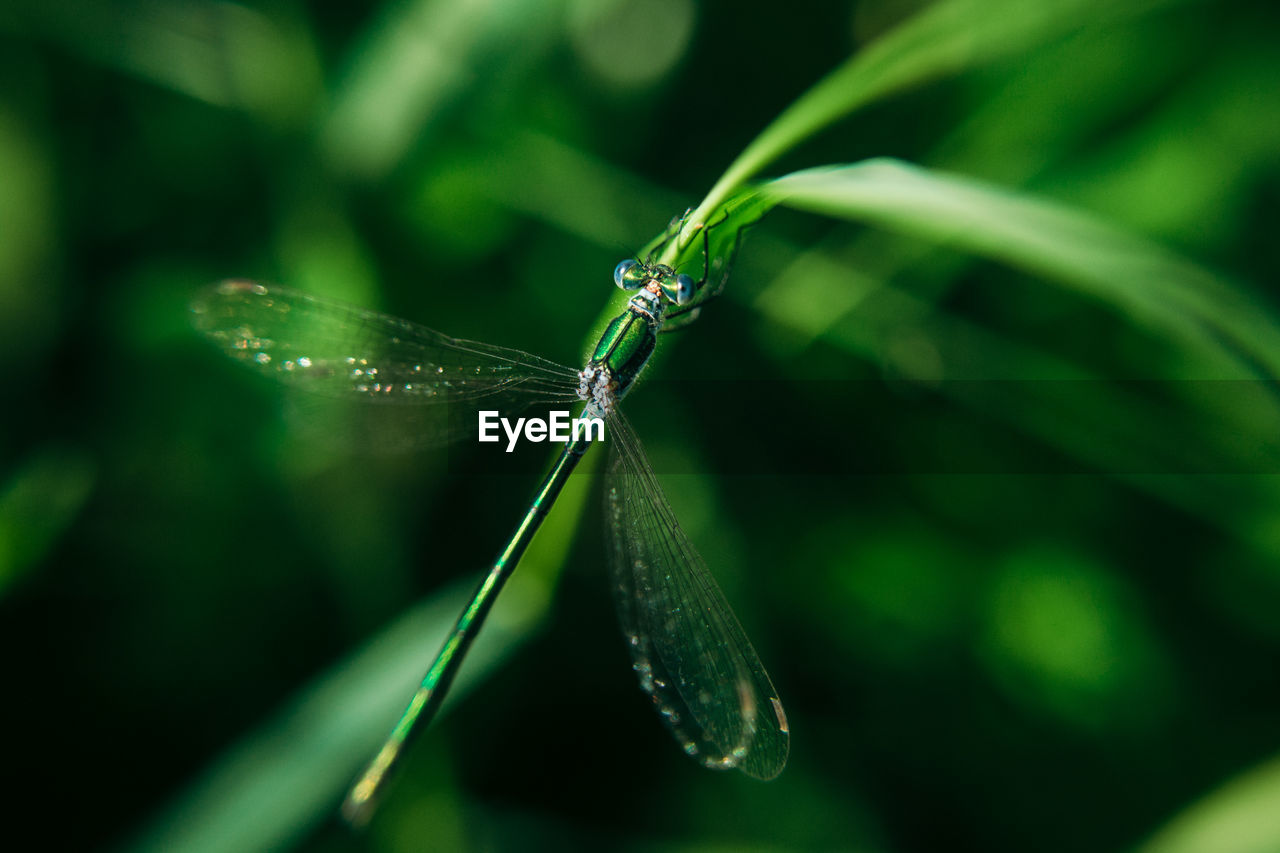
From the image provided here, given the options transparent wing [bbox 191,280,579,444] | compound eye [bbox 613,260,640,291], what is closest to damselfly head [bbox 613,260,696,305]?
compound eye [bbox 613,260,640,291]

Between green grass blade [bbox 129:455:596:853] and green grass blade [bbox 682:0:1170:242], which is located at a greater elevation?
green grass blade [bbox 682:0:1170:242]

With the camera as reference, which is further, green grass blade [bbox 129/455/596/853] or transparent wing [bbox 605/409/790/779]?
green grass blade [bbox 129/455/596/853]

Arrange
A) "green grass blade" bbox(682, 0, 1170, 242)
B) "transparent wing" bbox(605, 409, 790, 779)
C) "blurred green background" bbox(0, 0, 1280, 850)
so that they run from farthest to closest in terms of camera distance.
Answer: "blurred green background" bbox(0, 0, 1280, 850) < "transparent wing" bbox(605, 409, 790, 779) < "green grass blade" bbox(682, 0, 1170, 242)

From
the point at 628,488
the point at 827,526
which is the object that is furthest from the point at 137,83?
the point at 827,526

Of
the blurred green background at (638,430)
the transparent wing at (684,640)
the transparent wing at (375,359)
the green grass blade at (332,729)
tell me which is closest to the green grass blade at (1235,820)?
the blurred green background at (638,430)

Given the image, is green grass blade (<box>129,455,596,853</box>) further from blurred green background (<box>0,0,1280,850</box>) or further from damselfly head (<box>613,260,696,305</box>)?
damselfly head (<box>613,260,696,305</box>)

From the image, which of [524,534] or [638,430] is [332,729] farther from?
[638,430]

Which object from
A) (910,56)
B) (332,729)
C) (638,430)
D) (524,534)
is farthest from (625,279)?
(332,729)

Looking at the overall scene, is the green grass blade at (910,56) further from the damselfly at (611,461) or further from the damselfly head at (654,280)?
the damselfly head at (654,280)
